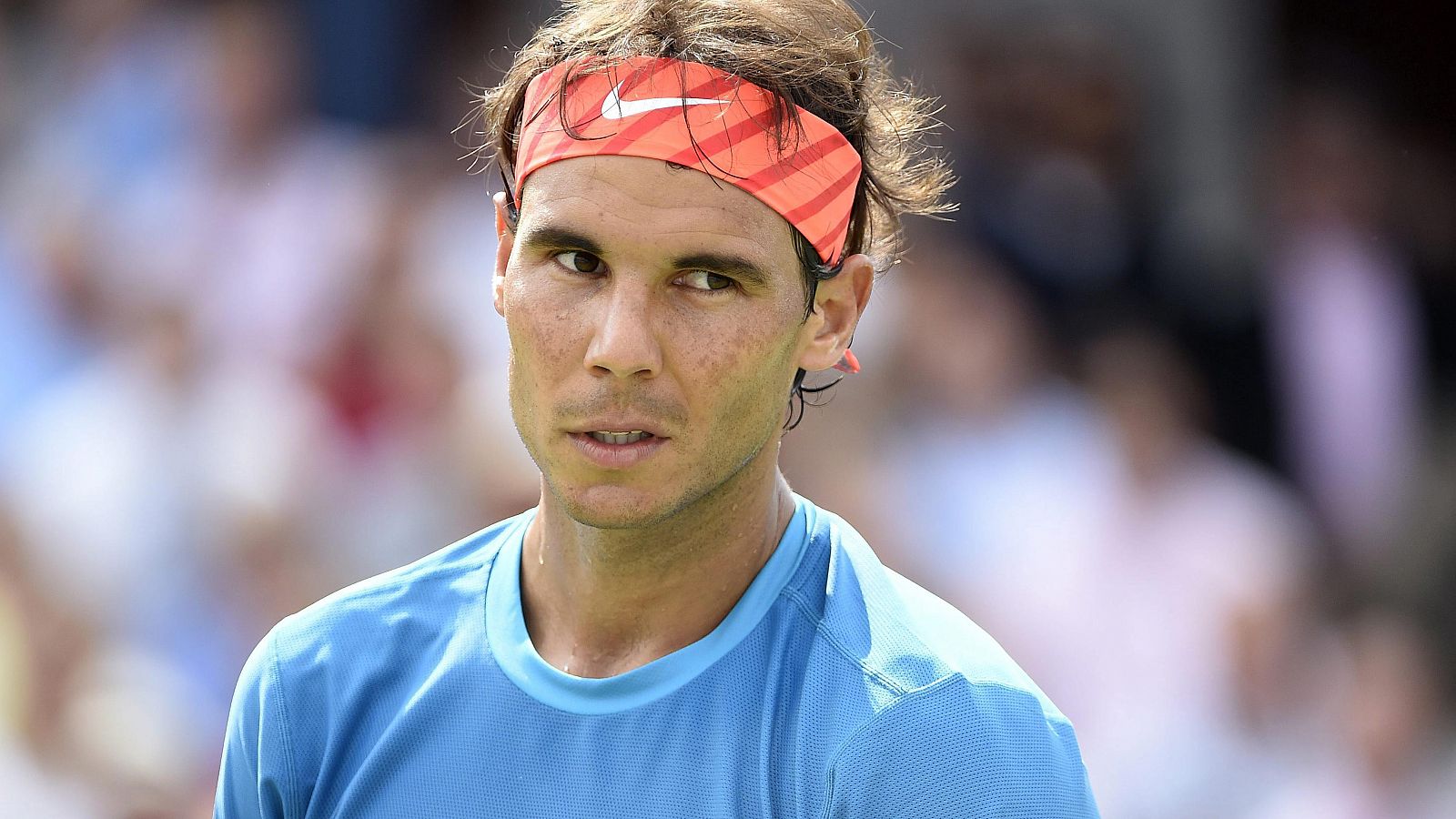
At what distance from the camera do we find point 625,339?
2182mm

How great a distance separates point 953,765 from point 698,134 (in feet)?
3.01

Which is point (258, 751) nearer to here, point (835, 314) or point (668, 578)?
point (668, 578)

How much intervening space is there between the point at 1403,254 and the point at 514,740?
5013mm

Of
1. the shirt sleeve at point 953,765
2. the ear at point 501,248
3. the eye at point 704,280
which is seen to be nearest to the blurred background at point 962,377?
the ear at point 501,248

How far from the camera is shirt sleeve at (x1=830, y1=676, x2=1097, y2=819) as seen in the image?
2070 millimetres

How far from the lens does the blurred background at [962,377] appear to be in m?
5.34

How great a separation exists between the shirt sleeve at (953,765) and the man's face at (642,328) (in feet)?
1.45

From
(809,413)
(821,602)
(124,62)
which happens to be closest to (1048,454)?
(809,413)

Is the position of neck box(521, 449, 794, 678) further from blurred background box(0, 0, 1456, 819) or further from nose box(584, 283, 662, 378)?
blurred background box(0, 0, 1456, 819)

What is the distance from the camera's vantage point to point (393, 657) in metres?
2.41

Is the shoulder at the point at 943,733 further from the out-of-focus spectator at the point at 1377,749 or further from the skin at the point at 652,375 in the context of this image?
the out-of-focus spectator at the point at 1377,749

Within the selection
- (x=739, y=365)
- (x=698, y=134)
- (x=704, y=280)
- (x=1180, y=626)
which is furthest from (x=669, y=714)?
(x=1180, y=626)

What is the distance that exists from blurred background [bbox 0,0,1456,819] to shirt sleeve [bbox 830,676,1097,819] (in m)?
3.23

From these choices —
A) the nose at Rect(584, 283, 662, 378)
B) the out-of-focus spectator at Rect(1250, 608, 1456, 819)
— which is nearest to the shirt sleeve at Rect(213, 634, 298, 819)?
the nose at Rect(584, 283, 662, 378)
